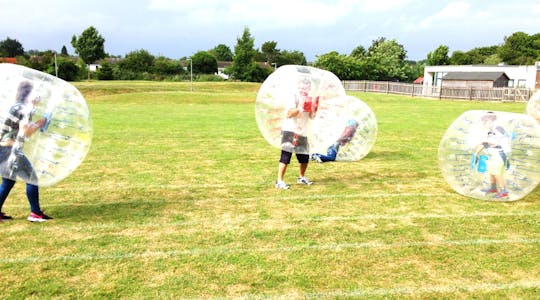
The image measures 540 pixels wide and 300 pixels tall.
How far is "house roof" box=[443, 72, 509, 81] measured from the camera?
5709cm

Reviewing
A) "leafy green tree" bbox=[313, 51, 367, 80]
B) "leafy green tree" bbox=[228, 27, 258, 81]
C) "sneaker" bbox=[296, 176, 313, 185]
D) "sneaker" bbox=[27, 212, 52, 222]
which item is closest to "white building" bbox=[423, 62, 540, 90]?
"leafy green tree" bbox=[313, 51, 367, 80]

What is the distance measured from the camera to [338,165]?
981 cm

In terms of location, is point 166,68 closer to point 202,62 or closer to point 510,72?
point 202,62

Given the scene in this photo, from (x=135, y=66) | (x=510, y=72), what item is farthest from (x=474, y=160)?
(x=135, y=66)

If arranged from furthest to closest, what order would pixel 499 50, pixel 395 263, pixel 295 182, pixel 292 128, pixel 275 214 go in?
1. pixel 499 50
2. pixel 295 182
3. pixel 292 128
4. pixel 275 214
5. pixel 395 263

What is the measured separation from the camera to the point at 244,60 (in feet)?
228

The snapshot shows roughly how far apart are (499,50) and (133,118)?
98.8 metres

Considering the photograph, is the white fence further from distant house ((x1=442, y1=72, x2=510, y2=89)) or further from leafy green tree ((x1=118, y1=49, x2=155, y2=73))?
leafy green tree ((x1=118, y1=49, x2=155, y2=73))

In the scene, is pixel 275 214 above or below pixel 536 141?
below

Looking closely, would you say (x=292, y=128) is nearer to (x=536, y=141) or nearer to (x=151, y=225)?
(x=151, y=225)

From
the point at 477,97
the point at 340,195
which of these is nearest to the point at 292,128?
the point at 340,195

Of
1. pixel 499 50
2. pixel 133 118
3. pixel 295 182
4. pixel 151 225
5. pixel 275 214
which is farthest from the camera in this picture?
pixel 499 50

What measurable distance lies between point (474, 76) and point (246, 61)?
32.2 m

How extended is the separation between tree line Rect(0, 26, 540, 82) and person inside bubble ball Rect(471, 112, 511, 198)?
48.5 metres
